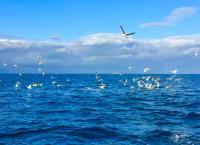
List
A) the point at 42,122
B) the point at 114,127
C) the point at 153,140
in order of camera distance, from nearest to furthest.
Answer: the point at 153,140 → the point at 114,127 → the point at 42,122

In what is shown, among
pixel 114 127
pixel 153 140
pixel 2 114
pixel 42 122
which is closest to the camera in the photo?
pixel 153 140

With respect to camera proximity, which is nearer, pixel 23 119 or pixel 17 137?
pixel 17 137

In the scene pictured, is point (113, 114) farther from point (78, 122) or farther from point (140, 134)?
point (140, 134)

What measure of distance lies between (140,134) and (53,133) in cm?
640

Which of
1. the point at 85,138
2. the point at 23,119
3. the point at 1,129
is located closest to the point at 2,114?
the point at 23,119

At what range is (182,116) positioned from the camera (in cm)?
3712

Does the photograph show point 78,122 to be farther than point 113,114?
No

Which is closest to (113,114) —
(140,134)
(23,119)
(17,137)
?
(23,119)

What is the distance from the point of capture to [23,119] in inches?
1414

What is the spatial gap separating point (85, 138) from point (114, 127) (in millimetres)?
4728

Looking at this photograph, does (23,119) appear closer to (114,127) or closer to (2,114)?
(2,114)

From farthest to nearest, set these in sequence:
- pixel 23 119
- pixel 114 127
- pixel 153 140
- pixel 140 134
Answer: pixel 23 119 → pixel 114 127 → pixel 140 134 → pixel 153 140

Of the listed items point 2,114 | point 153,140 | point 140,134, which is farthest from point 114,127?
point 2,114

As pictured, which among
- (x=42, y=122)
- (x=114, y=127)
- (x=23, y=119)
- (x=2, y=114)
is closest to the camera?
(x=114, y=127)
